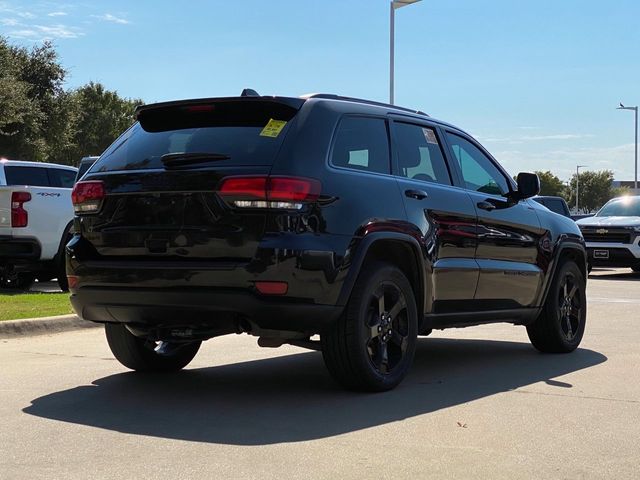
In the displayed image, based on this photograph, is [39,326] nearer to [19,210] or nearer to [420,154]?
[19,210]

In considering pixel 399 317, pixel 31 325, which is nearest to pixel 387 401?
pixel 399 317

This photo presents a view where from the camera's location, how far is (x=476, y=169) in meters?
7.27

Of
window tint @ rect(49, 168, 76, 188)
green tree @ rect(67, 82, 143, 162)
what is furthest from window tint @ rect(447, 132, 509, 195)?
green tree @ rect(67, 82, 143, 162)

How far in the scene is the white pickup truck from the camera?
517 inches

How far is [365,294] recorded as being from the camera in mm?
5617

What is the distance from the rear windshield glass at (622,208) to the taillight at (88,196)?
16.9 metres

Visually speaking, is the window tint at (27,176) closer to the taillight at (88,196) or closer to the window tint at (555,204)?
the window tint at (555,204)

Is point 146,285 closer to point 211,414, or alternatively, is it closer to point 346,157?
point 211,414

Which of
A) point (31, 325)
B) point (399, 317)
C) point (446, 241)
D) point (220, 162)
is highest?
point (220, 162)

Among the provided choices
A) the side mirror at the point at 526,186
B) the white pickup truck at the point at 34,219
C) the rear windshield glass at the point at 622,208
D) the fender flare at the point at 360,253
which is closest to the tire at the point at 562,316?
the side mirror at the point at 526,186

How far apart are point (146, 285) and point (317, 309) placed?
1.03 m

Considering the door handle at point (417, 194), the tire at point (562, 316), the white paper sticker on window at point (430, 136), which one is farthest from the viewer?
the tire at point (562, 316)

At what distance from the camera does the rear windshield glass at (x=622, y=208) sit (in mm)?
20766

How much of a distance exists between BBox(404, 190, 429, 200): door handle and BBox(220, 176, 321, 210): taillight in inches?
39.8
